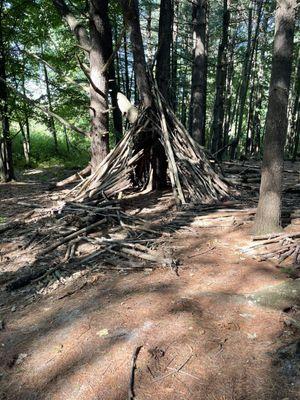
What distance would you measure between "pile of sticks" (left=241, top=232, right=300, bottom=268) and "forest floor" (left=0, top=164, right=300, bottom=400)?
0.15 meters

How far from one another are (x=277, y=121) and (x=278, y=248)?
1.53 metres

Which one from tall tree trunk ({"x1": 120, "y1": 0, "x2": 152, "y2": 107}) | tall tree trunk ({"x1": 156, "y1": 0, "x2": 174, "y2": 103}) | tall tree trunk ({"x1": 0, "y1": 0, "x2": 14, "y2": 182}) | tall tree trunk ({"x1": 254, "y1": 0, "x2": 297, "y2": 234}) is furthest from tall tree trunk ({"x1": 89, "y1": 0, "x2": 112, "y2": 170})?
tall tree trunk ({"x1": 0, "y1": 0, "x2": 14, "y2": 182})

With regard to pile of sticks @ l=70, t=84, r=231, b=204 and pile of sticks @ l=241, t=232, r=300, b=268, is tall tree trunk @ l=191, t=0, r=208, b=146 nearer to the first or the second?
pile of sticks @ l=70, t=84, r=231, b=204

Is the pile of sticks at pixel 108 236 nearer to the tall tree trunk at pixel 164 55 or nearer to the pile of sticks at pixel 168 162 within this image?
the pile of sticks at pixel 168 162

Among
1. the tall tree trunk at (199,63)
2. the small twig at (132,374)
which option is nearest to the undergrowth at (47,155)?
the tall tree trunk at (199,63)

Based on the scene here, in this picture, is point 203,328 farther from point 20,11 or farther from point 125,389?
point 20,11

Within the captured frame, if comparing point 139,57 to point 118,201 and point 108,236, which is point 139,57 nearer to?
point 118,201

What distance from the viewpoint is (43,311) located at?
3619 millimetres

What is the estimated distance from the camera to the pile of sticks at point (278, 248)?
158 inches

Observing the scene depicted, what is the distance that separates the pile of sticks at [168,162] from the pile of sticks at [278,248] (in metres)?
2.20

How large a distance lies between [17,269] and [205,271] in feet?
8.08

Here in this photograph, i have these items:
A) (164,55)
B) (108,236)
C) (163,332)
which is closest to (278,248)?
(163,332)

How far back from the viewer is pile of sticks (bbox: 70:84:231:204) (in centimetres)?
670

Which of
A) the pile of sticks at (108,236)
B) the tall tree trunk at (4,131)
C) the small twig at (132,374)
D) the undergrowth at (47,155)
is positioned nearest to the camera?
the small twig at (132,374)
